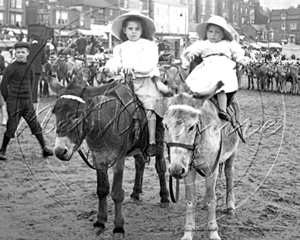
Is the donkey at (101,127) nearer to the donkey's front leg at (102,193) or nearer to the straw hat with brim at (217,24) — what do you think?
the donkey's front leg at (102,193)

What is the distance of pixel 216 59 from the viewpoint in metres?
5.34

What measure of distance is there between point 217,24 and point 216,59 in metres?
0.40

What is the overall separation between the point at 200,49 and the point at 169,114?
5.08 feet

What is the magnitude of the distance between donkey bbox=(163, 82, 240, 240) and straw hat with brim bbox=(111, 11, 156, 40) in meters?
1.38

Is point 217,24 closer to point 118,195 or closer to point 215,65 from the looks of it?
point 215,65

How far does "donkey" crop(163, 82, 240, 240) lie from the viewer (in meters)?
4.14

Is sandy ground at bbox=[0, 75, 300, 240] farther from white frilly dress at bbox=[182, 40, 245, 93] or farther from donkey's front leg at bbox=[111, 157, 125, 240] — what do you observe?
white frilly dress at bbox=[182, 40, 245, 93]

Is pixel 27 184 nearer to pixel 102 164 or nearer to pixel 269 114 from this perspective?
pixel 102 164

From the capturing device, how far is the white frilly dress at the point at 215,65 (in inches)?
208

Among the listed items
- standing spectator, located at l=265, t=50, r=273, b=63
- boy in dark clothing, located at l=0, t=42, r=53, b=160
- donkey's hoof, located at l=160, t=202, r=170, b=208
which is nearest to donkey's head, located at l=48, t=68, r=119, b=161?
donkey's hoof, located at l=160, t=202, r=170, b=208

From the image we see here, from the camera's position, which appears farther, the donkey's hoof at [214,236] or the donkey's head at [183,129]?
the donkey's hoof at [214,236]

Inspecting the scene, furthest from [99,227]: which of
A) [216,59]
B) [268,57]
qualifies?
[268,57]

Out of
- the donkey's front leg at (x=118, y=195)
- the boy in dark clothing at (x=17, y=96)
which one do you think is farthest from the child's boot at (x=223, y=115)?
the boy in dark clothing at (x=17, y=96)

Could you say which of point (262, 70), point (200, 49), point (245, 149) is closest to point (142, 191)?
point (200, 49)
